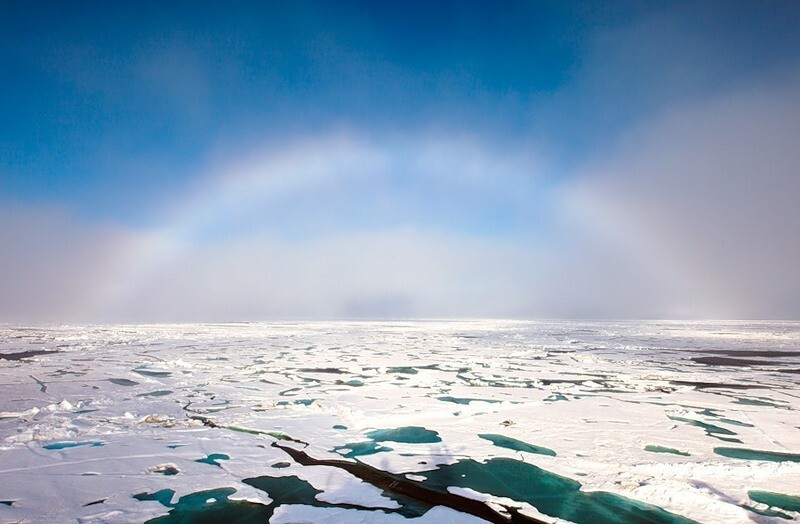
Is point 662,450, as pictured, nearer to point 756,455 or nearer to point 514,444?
point 756,455

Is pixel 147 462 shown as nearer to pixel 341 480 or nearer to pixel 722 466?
pixel 341 480

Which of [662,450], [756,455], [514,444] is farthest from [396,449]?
[756,455]

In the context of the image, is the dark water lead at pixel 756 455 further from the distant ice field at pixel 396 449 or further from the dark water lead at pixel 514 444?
the dark water lead at pixel 514 444

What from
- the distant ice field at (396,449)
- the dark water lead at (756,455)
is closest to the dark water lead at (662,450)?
the distant ice field at (396,449)

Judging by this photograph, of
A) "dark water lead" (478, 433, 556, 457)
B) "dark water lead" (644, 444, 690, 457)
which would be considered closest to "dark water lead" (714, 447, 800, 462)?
"dark water lead" (644, 444, 690, 457)

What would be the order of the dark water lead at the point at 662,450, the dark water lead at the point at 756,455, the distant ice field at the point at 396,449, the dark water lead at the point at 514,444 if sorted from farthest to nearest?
the dark water lead at the point at 514,444 → the dark water lead at the point at 662,450 → the dark water lead at the point at 756,455 → the distant ice field at the point at 396,449

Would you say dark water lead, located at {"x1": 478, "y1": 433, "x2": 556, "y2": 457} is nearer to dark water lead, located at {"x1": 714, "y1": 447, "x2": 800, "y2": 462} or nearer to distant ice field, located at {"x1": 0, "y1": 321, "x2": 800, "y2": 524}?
distant ice field, located at {"x1": 0, "y1": 321, "x2": 800, "y2": 524}
